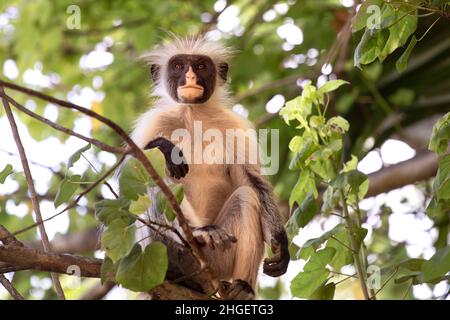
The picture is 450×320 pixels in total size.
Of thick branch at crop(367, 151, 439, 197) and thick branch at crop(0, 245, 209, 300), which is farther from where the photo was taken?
thick branch at crop(367, 151, 439, 197)

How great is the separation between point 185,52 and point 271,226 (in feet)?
7.17

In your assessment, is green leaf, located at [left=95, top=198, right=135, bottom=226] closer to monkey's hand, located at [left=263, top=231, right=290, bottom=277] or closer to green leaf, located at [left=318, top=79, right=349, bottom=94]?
green leaf, located at [left=318, top=79, right=349, bottom=94]

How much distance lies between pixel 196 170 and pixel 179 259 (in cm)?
143

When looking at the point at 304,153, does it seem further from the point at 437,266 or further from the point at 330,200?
the point at 437,266

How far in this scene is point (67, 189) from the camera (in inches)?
174

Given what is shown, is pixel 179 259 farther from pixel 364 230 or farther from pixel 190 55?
pixel 190 55

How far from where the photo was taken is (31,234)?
10.4 metres

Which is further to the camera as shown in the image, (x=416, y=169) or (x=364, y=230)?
(x=416, y=169)

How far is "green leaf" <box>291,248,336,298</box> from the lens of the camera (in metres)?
4.90

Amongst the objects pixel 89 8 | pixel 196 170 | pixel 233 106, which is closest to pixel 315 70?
pixel 233 106

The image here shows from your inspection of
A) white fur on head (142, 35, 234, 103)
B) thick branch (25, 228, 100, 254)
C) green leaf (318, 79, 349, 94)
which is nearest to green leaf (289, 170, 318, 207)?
green leaf (318, 79, 349, 94)

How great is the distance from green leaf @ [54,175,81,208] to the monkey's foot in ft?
5.31

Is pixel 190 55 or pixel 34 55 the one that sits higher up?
pixel 34 55

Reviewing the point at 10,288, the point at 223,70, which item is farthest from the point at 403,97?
the point at 10,288
